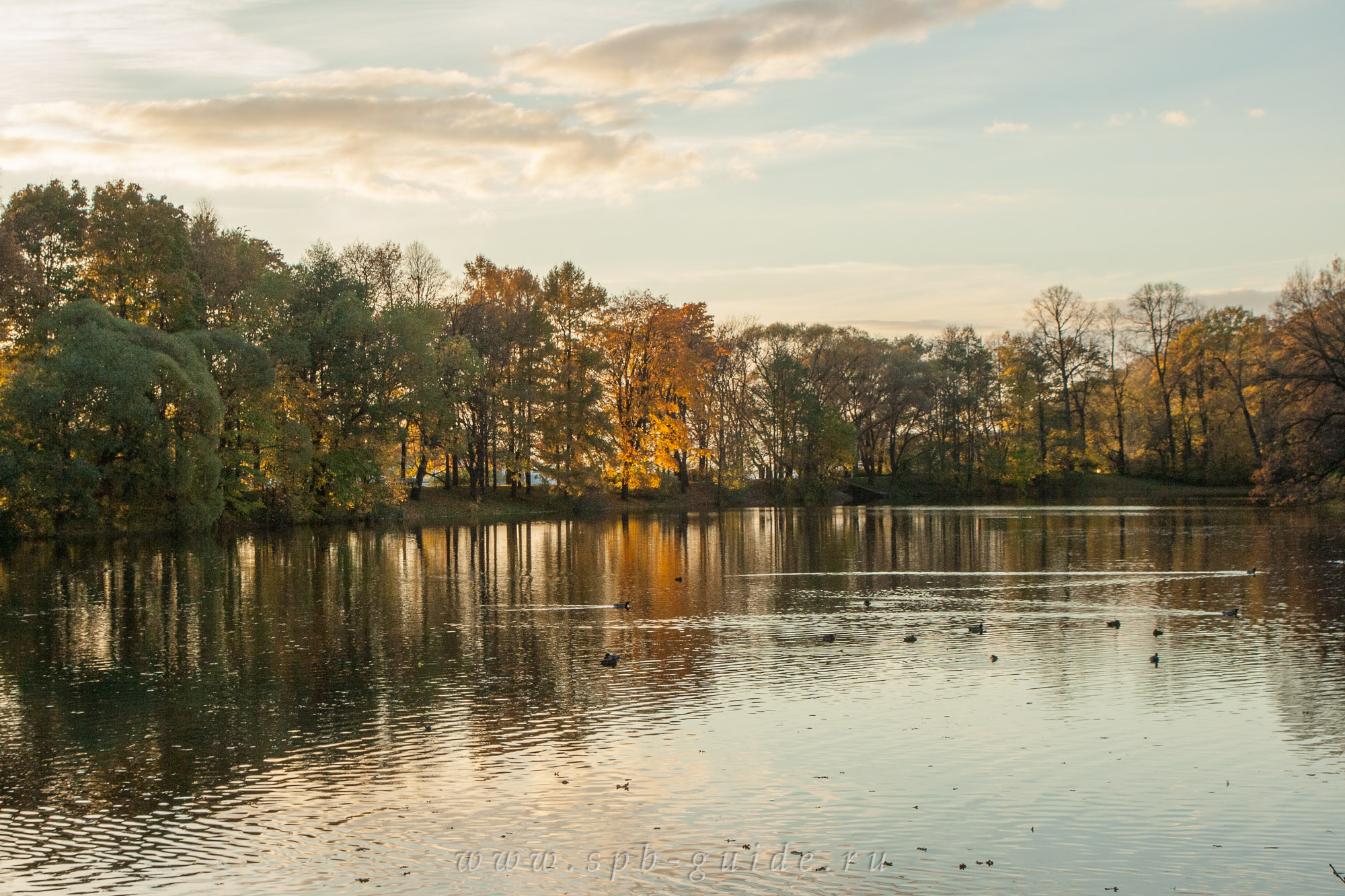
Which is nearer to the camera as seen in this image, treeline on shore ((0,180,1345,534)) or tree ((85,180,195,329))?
treeline on shore ((0,180,1345,534))

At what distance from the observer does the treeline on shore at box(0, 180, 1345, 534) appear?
53.4m

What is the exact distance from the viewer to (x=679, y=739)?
1498 cm

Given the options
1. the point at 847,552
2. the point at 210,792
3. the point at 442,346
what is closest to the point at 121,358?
the point at 442,346

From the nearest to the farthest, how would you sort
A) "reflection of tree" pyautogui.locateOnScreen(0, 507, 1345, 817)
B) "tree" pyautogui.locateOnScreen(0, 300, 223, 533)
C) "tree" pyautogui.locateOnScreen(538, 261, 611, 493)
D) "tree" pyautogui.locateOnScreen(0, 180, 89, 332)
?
"reflection of tree" pyautogui.locateOnScreen(0, 507, 1345, 817) < "tree" pyautogui.locateOnScreen(0, 300, 223, 533) < "tree" pyautogui.locateOnScreen(0, 180, 89, 332) < "tree" pyautogui.locateOnScreen(538, 261, 611, 493)

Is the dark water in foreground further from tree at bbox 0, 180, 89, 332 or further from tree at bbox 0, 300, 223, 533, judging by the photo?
tree at bbox 0, 180, 89, 332

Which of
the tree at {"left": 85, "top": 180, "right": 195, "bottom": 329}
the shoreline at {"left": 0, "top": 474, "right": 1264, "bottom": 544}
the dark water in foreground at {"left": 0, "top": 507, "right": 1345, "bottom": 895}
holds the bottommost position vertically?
the dark water in foreground at {"left": 0, "top": 507, "right": 1345, "bottom": 895}

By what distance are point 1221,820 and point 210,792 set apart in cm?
1099

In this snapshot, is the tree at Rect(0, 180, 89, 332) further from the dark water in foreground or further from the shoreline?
the dark water in foreground

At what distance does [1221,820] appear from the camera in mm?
11633

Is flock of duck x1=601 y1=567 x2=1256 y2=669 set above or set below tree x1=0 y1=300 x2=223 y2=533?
below

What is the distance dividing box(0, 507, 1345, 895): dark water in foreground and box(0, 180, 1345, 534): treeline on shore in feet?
77.2

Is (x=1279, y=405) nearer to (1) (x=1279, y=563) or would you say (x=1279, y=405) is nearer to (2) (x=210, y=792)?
(1) (x=1279, y=563)

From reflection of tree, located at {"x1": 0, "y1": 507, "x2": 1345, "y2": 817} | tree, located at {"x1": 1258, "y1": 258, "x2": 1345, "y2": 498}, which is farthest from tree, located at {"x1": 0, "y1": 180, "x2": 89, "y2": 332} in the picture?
tree, located at {"x1": 1258, "y1": 258, "x2": 1345, "y2": 498}

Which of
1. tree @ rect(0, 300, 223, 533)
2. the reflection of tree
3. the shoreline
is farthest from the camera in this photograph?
the shoreline
